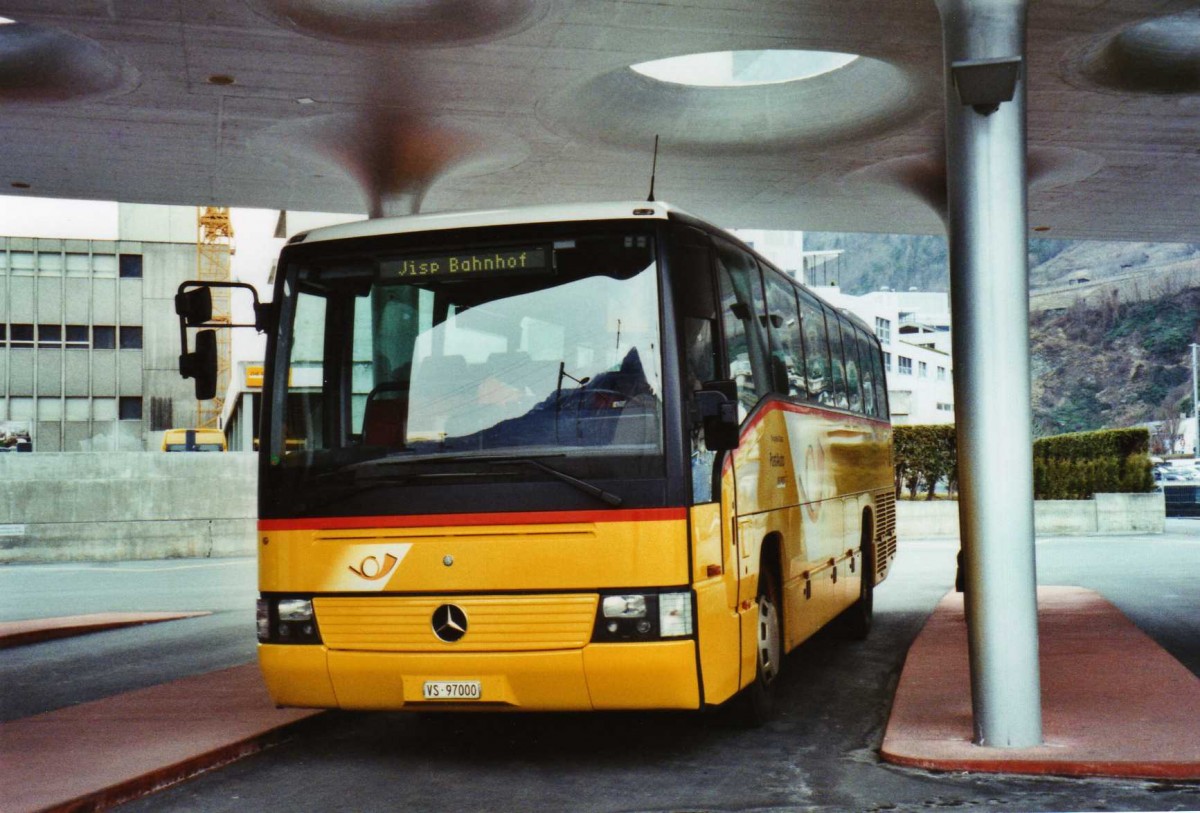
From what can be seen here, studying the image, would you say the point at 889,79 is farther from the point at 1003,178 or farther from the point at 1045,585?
the point at 1003,178

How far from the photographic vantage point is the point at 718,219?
24.2 meters

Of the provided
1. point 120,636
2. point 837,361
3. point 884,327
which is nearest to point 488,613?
point 837,361

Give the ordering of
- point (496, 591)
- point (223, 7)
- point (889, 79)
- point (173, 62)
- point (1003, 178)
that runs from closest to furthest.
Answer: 1. point (496, 591)
2. point (1003, 178)
3. point (223, 7)
4. point (173, 62)
5. point (889, 79)

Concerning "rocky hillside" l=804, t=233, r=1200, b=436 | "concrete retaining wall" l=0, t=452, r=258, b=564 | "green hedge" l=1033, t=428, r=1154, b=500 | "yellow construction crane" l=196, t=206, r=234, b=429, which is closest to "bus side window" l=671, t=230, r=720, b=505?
"concrete retaining wall" l=0, t=452, r=258, b=564

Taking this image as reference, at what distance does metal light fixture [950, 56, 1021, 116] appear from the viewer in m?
7.80

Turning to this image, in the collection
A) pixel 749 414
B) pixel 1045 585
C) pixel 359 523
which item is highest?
pixel 749 414

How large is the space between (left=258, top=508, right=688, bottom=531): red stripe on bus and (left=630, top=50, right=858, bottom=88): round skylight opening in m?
10.4

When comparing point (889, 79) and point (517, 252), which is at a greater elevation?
point (889, 79)

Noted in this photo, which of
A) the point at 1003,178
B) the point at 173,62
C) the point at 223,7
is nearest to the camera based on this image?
the point at 1003,178

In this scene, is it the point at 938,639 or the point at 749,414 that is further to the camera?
the point at 938,639

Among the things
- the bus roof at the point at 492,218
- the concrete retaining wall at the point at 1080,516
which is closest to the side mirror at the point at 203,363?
the bus roof at the point at 492,218

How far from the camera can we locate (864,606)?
552 inches

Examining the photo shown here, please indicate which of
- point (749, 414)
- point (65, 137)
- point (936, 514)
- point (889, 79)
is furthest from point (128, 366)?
point (749, 414)

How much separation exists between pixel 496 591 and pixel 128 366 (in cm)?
7054
